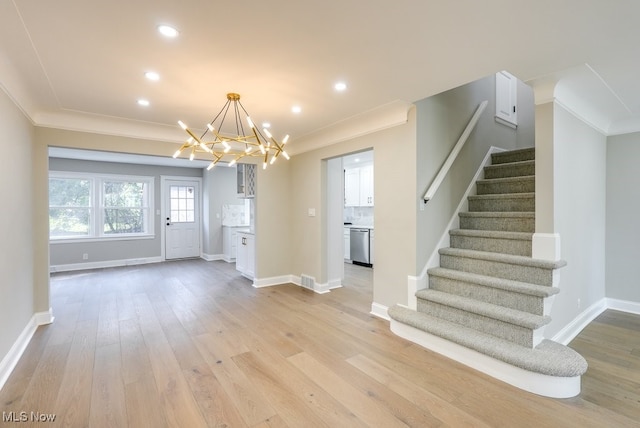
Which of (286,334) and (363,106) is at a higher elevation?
(363,106)

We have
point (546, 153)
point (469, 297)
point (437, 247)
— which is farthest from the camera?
point (437, 247)

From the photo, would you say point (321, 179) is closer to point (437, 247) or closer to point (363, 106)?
point (363, 106)

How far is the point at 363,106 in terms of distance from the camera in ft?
10.8

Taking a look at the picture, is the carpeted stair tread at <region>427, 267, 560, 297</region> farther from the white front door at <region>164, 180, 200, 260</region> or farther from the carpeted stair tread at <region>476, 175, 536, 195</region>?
the white front door at <region>164, 180, 200, 260</region>

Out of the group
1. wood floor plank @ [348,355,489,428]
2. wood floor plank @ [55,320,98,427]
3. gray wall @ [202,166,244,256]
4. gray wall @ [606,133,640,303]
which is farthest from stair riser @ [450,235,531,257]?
gray wall @ [202,166,244,256]

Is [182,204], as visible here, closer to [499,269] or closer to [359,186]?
[359,186]

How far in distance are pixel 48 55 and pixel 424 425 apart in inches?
141

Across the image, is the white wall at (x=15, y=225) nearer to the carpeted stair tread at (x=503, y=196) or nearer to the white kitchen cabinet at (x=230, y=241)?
the white kitchen cabinet at (x=230, y=241)

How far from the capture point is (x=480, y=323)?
2648 mm

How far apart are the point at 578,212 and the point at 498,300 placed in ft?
4.47

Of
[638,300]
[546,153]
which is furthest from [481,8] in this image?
[638,300]

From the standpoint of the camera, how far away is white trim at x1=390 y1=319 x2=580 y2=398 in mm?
2061

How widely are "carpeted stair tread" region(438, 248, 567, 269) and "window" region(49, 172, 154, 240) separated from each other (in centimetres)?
710

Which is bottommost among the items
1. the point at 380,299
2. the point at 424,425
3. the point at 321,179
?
the point at 424,425
